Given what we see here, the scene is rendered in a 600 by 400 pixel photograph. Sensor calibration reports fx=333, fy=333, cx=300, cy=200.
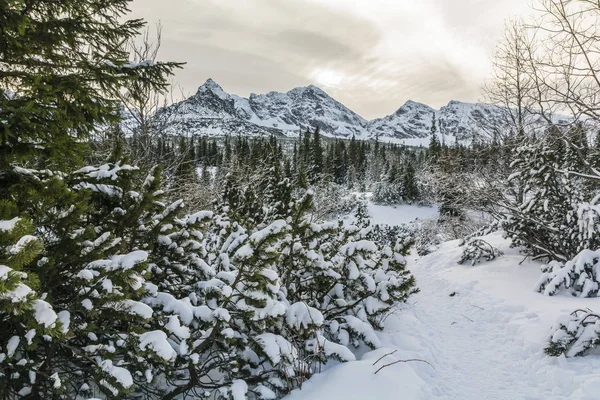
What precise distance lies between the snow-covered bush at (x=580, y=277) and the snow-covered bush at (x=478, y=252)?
3.45 m

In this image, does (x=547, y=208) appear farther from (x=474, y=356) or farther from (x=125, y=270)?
(x=125, y=270)

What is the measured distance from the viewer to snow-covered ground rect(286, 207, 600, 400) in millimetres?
3312

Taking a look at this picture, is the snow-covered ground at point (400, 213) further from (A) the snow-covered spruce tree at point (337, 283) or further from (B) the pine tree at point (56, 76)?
(B) the pine tree at point (56, 76)

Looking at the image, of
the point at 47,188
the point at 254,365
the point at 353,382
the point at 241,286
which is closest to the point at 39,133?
the point at 47,188

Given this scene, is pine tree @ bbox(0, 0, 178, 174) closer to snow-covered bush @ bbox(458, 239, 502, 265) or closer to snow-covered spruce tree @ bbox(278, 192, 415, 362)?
snow-covered spruce tree @ bbox(278, 192, 415, 362)

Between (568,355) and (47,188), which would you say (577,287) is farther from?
(47,188)

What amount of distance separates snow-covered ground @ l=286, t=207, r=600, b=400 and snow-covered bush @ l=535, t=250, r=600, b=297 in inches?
10.2

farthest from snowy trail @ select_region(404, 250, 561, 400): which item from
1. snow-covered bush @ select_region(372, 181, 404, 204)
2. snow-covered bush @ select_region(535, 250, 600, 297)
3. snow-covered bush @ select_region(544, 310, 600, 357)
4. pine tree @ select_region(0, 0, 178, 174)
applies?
snow-covered bush @ select_region(372, 181, 404, 204)

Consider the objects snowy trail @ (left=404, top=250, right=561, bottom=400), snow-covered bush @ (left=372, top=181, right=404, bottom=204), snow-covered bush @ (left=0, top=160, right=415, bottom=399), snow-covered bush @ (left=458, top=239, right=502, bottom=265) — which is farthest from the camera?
snow-covered bush @ (left=372, top=181, right=404, bottom=204)

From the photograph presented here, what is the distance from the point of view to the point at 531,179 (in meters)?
8.72

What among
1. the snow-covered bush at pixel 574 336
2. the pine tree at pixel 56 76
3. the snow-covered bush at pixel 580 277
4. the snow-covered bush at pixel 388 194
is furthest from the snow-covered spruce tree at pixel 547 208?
the snow-covered bush at pixel 388 194

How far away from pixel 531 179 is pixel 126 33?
9523mm

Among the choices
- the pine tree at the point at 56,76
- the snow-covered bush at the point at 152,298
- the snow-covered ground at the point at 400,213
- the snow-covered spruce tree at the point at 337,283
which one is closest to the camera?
the snow-covered bush at the point at 152,298

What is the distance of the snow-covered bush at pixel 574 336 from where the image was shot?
3890mm
